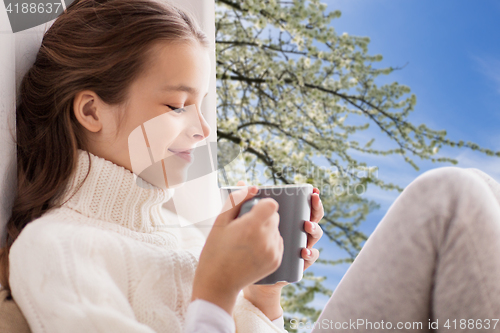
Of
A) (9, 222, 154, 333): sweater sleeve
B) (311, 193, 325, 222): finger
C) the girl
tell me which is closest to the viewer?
(9, 222, 154, 333): sweater sleeve

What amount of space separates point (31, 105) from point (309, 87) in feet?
5.40

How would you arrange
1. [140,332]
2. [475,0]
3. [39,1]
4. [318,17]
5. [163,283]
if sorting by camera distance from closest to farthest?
[140,332], [163,283], [39,1], [475,0], [318,17]

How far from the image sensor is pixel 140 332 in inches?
18.9

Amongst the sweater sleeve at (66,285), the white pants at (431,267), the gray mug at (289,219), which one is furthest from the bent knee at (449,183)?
the sweater sleeve at (66,285)

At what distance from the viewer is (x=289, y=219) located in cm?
53

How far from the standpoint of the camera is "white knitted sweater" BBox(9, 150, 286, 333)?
0.47 metres

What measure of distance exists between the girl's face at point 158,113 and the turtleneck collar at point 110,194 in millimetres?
29

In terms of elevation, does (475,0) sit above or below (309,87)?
above

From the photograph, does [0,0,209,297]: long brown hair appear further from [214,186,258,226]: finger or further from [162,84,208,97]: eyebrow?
[214,186,258,226]: finger

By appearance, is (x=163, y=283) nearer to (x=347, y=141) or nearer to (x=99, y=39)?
(x=99, y=39)

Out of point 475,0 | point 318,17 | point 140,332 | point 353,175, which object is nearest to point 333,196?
point 353,175

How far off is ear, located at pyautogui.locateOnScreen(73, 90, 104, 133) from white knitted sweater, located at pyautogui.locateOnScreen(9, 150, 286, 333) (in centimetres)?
5

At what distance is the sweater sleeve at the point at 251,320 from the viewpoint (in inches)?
29.0

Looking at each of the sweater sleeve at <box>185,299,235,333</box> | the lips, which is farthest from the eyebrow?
the sweater sleeve at <box>185,299,235,333</box>
